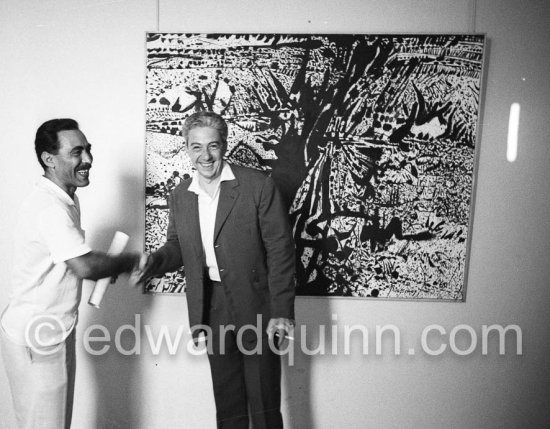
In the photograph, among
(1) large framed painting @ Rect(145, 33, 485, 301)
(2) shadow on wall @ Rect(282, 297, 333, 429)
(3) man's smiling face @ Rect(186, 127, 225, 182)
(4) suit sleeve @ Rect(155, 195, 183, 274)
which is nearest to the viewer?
(3) man's smiling face @ Rect(186, 127, 225, 182)

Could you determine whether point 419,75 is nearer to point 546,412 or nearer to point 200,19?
point 200,19

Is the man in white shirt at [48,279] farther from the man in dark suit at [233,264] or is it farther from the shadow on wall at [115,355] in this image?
the shadow on wall at [115,355]

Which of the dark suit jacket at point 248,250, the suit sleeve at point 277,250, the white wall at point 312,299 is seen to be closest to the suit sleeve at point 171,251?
the dark suit jacket at point 248,250

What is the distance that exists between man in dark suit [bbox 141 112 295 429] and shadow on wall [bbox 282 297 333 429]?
1.34ft

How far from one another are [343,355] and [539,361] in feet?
3.67

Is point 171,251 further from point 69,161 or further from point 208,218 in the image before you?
point 69,161

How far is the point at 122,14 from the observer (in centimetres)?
231

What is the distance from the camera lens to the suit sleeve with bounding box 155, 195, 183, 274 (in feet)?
6.68

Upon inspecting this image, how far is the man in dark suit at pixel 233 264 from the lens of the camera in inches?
76.5

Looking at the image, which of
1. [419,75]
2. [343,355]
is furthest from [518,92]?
[343,355]

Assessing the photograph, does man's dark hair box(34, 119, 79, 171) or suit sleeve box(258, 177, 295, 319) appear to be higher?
man's dark hair box(34, 119, 79, 171)

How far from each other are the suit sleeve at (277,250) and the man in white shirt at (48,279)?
661mm

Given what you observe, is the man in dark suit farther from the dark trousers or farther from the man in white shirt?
the man in white shirt

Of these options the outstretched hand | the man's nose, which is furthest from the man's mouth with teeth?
the outstretched hand
